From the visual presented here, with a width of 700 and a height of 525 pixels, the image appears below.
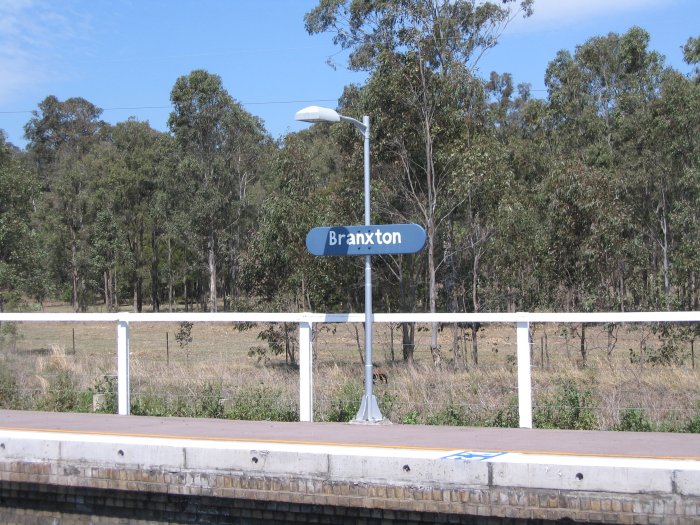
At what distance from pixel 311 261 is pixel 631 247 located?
14.3 m

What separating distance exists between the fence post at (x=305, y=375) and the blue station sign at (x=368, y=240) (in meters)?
1.11

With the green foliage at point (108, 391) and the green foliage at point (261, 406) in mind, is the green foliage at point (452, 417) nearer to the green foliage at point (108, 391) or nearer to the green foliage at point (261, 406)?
the green foliage at point (261, 406)

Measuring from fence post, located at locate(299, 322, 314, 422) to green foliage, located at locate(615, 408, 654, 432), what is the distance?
399 cm

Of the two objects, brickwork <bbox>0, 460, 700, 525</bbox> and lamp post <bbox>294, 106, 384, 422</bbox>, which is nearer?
brickwork <bbox>0, 460, 700, 525</bbox>

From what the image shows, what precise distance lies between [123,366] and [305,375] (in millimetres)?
2928

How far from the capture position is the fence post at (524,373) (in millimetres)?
10602

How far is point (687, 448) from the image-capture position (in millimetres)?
8695

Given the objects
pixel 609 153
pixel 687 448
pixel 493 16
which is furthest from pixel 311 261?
pixel 609 153

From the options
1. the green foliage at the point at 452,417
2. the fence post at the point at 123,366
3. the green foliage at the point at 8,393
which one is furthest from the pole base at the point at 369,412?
the green foliage at the point at 8,393

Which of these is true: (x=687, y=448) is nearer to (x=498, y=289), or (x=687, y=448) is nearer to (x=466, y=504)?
(x=466, y=504)

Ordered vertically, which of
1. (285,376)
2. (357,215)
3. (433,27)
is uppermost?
(433,27)

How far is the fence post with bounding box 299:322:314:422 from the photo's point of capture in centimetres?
1152

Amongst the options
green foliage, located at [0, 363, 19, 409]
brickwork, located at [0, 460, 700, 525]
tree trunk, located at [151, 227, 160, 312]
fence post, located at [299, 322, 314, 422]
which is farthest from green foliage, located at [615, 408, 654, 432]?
A: tree trunk, located at [151, 227, 160, 312]

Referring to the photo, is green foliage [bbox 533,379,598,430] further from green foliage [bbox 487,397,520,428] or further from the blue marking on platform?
the blue marking on platform
